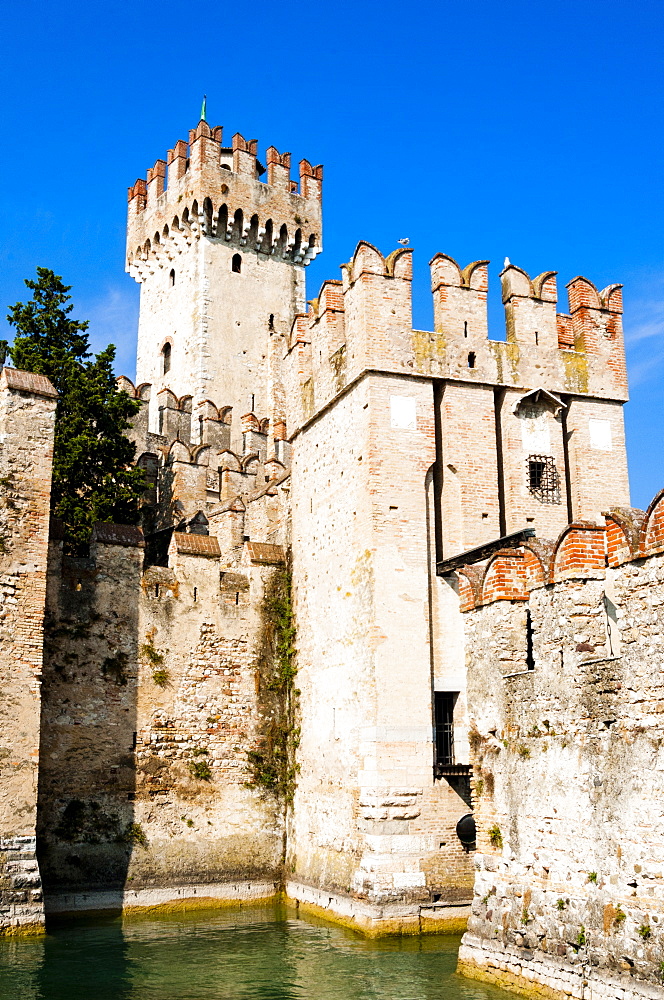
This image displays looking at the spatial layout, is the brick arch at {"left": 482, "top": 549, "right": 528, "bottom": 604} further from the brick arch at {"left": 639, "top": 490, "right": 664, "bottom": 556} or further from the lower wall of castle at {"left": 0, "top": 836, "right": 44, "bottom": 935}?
the lower wall of castle at {"left": 0, "top": 836, "right": 44, "bottom": 935}

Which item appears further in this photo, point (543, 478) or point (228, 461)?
point (228, 461)

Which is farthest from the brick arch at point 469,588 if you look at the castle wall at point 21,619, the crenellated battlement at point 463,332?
the castle wall at point 21,619

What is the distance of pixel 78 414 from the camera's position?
2173 cm

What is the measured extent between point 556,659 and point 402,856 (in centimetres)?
533

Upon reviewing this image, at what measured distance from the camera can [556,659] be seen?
10.9 m

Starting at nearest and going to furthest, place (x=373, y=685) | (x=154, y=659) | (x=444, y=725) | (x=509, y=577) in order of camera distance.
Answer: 1. (x=509, y=577)
2. (x=373, y=685)
3. (x=444, y=725)
4. (x=154, y=659)

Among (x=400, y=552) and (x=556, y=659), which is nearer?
(x=556, y=659)

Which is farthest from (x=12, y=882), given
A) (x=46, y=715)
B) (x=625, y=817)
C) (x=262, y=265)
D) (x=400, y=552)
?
(x=262, y=265)

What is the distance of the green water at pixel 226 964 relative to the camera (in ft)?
38.4

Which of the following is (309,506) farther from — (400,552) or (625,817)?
(625,817)

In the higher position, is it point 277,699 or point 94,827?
point 277,699

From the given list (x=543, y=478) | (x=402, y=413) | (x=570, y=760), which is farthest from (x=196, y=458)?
(x=570, y=760)

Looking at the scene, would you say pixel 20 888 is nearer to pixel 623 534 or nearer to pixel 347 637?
pixel 347 637

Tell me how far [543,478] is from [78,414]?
1007 cm
